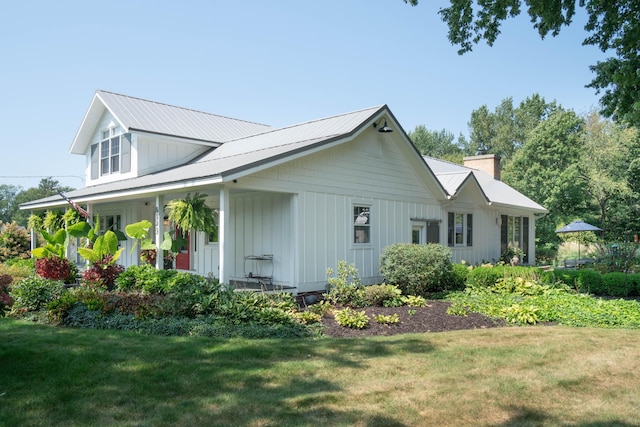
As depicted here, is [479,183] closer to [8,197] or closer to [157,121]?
[157,121]

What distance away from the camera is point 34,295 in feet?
35.7

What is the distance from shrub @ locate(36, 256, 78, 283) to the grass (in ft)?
19.0

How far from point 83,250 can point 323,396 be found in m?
9.58

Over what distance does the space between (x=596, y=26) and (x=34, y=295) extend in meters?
13.9

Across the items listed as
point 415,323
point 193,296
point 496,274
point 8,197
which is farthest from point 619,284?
point 8,197

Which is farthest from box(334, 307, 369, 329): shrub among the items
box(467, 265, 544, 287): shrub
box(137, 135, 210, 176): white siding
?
box(137, 135, 210, 176): white siding

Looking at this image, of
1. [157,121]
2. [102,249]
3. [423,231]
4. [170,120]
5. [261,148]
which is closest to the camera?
[102,249]

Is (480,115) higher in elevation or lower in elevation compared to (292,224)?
higher

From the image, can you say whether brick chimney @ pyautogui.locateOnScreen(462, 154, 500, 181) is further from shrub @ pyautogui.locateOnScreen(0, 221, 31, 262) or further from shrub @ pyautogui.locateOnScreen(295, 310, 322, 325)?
shrub @ pyautogui.locateOnScreen(0, 221, 31, 262)

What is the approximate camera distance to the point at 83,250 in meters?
12.8

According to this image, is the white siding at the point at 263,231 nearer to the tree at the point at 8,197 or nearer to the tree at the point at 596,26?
the tree at the point at 596,26

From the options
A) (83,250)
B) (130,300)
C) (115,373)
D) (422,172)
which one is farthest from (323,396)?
(422,172)

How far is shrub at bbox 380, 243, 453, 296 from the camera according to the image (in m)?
13.5

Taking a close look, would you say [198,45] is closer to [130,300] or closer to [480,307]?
[130,300]
